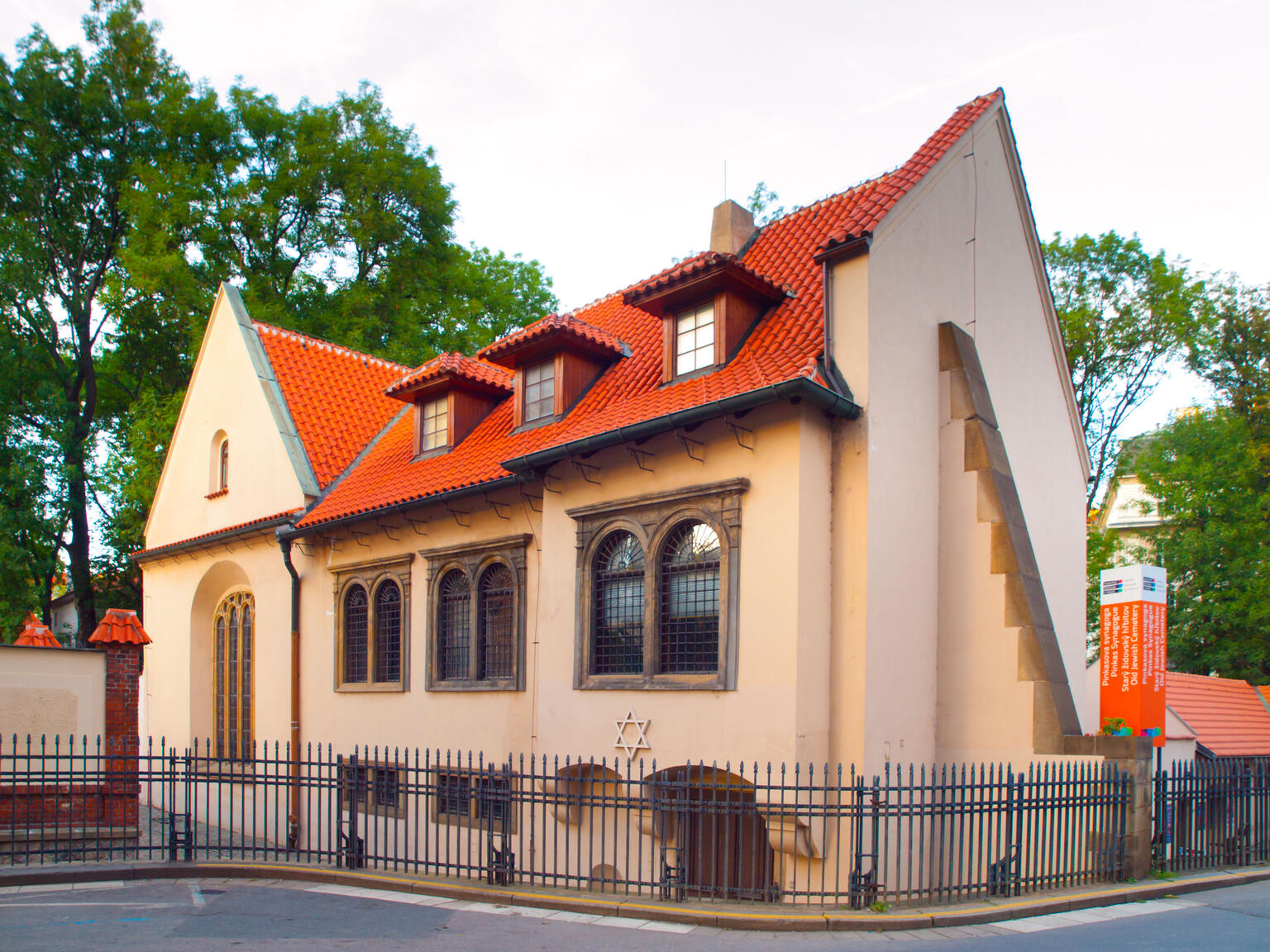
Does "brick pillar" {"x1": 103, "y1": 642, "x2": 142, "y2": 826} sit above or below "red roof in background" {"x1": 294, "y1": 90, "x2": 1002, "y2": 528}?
below

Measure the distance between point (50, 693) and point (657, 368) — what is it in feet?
33.2

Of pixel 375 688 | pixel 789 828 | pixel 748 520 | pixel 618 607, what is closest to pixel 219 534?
pixel 375 688

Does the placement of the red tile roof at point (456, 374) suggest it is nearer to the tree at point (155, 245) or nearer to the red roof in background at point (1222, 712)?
the tree at point (155, 245)

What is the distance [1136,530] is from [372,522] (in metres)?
23.1

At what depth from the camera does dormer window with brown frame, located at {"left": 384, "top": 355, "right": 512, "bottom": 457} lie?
57.9 ft

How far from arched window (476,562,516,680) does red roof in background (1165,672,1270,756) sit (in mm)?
12173

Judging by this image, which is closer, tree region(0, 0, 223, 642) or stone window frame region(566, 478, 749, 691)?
stone window frame region(566, 478, 749, 691)

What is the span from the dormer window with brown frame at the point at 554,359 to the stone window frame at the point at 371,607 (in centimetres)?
332

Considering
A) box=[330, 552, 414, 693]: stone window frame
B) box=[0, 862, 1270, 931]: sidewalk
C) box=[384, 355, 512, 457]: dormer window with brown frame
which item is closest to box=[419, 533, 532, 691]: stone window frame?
box=[330, 552, 414, 693]: stone window frame

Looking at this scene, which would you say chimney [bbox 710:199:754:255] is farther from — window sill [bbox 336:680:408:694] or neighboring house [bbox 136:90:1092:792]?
window sill [bbox 336:680:408:694]

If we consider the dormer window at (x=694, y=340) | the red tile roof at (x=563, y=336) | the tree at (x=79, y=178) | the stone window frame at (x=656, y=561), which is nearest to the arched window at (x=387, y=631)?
the red tile roof at (x=563, y=336)

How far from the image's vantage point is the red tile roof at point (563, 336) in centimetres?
1512

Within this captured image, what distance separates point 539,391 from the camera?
16047 mm

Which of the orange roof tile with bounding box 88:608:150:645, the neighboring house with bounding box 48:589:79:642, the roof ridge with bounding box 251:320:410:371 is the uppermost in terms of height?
the roof ridge with bounding box 251:320:410:371
